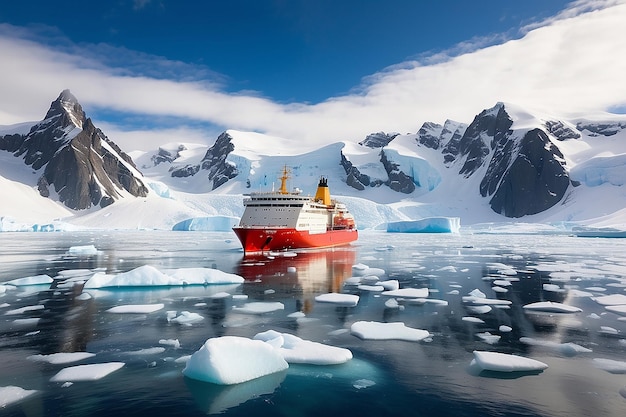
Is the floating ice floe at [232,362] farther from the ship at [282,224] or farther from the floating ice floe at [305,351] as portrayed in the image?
the ship at [282,224]

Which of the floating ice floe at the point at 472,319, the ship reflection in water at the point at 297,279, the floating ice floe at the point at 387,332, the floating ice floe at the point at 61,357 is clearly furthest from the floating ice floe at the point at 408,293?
the floating ice floe at the point at 61,357

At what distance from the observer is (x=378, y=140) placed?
191750 mm

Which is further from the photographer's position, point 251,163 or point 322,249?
point 251,163

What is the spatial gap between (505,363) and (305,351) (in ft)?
10.1

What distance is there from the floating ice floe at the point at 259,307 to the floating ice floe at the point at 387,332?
2521 millimetres

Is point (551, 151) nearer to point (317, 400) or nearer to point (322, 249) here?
point (322, 249)

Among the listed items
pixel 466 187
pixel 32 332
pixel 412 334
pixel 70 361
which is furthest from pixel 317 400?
pixel 466 187

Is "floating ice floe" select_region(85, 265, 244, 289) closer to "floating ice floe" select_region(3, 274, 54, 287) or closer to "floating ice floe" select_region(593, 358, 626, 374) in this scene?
"floating ice floe" select_region(3, 274, 54, 287)

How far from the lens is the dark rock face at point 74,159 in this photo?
109m

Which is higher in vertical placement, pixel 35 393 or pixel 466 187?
pixel 466 187

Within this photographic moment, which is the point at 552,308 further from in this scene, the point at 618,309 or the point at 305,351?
the point at 305,351

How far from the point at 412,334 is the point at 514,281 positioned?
29.8 feet

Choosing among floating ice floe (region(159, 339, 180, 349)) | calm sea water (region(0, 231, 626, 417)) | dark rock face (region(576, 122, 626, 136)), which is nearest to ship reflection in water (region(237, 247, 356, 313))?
calm sea water (region(0, 231, 626, 417))

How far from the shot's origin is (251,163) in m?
145
